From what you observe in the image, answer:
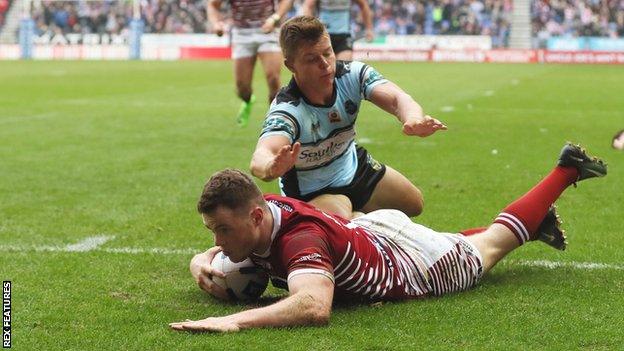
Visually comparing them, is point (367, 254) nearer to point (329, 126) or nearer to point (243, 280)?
point (243, 280)

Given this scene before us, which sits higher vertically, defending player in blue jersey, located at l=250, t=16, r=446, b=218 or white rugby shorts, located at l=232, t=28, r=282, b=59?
defending player in blue jersey, located at l=250, t=16, r=446, b=218

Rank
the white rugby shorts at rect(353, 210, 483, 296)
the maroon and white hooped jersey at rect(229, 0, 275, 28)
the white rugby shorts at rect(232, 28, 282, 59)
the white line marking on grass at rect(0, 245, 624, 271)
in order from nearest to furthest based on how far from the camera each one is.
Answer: the white rugby shorts at rect(353, 210, 483, 296) → the white line marking on grass at rect(0, 245, 624, 271) → the white rugby shorts at rect(232, 28, 282, 59) → the maroon and white hooped jersey at rect(229, 0, 275, 28)

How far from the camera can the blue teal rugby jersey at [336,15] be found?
574 inches

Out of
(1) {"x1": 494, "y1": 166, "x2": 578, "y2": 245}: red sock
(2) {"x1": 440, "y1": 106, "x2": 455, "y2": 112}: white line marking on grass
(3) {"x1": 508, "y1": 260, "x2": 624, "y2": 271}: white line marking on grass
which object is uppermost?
(1) {"x1": 494, "y1": 166, "x2": 578, "y2": 245}: red sock

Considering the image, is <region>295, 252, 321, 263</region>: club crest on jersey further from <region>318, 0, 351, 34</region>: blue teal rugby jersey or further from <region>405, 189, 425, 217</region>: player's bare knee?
<region>318, 0, 351, 34</region>: blue teal rugby jersey

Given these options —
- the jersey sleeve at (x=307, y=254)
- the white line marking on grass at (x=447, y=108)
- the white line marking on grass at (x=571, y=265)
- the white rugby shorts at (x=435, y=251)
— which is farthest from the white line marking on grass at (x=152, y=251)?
the white line marking on grass at (x=447, y=108)

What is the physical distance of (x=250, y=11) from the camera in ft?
46.8

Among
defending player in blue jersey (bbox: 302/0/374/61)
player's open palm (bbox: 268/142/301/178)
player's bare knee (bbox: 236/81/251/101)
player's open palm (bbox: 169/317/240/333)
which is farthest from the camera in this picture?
defending player in blue jersey (bbox: 302/0/374/61)

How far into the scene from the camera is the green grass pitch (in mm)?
4773

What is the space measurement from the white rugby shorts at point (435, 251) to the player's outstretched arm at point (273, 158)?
0.60m

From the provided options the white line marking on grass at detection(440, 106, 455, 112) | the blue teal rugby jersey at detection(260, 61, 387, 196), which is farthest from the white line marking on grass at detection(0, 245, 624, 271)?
the white line marking on grass at detection(440, 106, 455, 112)

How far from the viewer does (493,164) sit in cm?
1152

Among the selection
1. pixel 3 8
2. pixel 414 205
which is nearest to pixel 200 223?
pixel 414 205

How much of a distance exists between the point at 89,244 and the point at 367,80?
2129mm
